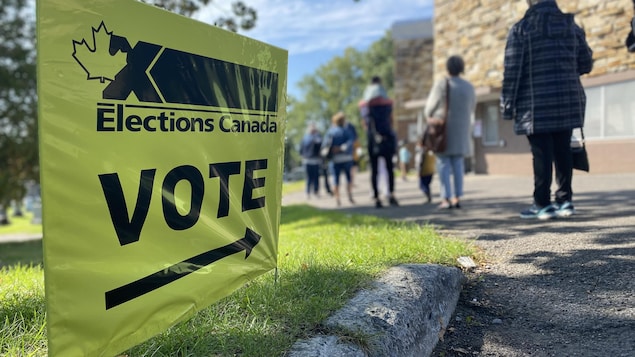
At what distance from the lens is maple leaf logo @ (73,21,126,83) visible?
158 centimetres

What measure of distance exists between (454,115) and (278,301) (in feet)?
15.4

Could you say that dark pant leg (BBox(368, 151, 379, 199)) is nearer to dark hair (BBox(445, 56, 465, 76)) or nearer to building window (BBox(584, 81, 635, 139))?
dark hair (BBox(445, 56, 465, 76))

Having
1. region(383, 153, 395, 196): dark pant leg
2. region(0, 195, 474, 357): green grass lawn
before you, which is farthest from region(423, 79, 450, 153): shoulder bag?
region(0, 195, 474, 357): green grass lawn

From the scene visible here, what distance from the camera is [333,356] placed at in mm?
2008

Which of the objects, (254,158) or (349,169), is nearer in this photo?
(254,158)

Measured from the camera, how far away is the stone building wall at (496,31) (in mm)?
12016

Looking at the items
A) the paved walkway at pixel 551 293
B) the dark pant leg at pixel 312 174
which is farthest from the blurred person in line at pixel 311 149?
the paved walkway at pixel 551 293

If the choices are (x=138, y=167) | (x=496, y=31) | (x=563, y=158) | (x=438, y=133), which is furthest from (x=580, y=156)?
(x=496, y=31)

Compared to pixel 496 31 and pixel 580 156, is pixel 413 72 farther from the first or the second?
pixel 580 156

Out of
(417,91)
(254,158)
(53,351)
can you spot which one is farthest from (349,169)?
(417,91)

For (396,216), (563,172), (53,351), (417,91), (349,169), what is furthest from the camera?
(417,91)

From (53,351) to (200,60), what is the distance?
1358 millimetres

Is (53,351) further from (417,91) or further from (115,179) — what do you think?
(417,91)

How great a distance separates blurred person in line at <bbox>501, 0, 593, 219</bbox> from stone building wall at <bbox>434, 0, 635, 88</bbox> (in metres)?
9.24
